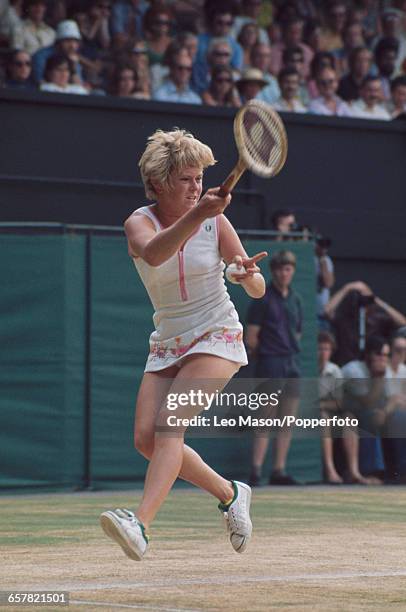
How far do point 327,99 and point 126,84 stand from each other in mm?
2792

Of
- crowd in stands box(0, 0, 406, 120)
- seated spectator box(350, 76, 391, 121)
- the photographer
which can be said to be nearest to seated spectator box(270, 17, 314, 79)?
crowd in stands box(0, 0, 406, 120)

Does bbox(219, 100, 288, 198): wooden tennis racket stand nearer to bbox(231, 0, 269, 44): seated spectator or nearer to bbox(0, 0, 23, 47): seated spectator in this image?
bbox(0, 0, 23, 47): seated spectator

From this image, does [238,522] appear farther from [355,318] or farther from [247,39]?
[247,39]

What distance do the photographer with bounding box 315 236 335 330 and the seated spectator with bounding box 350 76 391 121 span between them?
2.28 meters

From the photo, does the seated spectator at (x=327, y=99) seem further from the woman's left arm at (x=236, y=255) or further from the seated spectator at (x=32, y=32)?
the woman's left arm at (x=236, y=255)

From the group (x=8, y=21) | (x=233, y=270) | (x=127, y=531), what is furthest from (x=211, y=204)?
(x=8, y=21)

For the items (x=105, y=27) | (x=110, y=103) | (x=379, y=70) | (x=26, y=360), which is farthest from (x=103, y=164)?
(x=379, y=70)

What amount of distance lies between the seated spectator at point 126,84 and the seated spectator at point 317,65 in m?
2.54

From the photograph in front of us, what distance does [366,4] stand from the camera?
735 inches

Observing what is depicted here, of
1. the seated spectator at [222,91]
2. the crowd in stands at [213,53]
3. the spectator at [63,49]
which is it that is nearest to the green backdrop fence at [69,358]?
the spectator at [63,49]

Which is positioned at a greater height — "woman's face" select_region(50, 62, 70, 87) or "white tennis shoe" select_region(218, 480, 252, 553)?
"woman's face" select_region(50, 62, 70, 87)

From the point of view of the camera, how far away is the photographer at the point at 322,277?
14.6 metres

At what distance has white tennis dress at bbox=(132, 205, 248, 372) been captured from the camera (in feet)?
22.1

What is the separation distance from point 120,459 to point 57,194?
A: 3005mm
